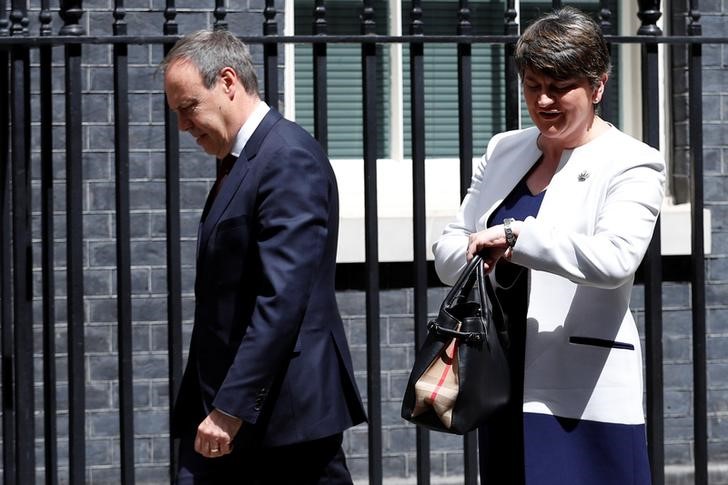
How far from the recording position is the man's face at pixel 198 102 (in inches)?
123

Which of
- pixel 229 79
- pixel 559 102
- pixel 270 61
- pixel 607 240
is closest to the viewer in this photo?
pixel 607 240

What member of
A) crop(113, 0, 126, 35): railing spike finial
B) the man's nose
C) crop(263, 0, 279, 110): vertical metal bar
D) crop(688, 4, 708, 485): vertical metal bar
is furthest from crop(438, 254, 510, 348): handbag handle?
crop(113, 0, 126, 35): railing spike finial

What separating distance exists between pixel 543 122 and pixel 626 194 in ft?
0.88

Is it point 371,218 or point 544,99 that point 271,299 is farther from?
point 371,218

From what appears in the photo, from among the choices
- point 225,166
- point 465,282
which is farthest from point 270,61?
point 465,282

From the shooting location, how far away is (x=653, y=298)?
4.11m

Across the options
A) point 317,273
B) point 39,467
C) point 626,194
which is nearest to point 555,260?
point 626,194

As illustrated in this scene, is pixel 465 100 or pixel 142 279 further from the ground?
pixel 465 100

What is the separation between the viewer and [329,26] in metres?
6.42

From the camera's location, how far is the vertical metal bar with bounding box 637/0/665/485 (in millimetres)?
4074

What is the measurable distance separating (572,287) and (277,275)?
27.9 inches

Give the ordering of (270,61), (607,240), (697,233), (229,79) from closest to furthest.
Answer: (607,240) < (229,79) < (270,61) < (697,233)

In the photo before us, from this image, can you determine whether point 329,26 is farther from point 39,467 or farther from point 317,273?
point 317,273

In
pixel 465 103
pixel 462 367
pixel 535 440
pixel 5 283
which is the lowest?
pixel 535 440
